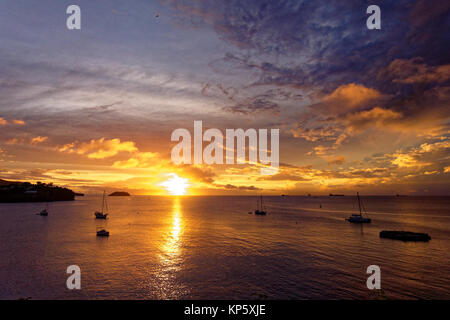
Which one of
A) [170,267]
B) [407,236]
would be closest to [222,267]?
[170,267]

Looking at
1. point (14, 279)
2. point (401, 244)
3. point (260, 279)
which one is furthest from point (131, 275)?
point (401, 244)

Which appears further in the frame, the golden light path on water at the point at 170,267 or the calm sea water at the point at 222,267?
the golden light path on water at the point at 170,267

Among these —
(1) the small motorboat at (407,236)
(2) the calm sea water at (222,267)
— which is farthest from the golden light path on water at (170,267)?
(1) the small motorboat at (407,236)

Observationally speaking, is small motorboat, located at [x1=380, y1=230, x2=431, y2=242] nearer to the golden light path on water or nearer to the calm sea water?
the calm sea water

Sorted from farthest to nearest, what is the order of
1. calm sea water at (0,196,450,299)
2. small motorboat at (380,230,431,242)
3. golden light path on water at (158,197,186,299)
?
small motorboat at (380,230,431,242)
golden light path on water at (158,197,186,299)
calm sea water at (0,196,450,299)

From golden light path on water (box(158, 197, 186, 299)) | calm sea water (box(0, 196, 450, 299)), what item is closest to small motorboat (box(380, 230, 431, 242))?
calm sea water (box(0, 196, 450, 299))

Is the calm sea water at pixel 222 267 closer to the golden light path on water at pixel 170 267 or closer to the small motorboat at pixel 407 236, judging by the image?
the golden light path on water at pixel 170 267

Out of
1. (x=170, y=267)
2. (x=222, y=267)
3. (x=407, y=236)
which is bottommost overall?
(x=407, y=236)

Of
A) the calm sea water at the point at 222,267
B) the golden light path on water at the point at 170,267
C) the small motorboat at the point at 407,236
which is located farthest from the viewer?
the small motorboat at the point at 407,236

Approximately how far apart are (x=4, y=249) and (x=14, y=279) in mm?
25814

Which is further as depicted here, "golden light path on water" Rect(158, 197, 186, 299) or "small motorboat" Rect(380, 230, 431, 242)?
"small motorboat" Rect(380, 230, 431, 242)

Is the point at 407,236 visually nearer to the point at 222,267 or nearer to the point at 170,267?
the point at 222,267

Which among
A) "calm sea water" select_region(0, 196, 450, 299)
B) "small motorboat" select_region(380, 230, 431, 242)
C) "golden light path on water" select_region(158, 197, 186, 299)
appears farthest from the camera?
"small motorboat" select_region(380, 230, 431, 242)

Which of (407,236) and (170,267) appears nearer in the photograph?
(170,267)
